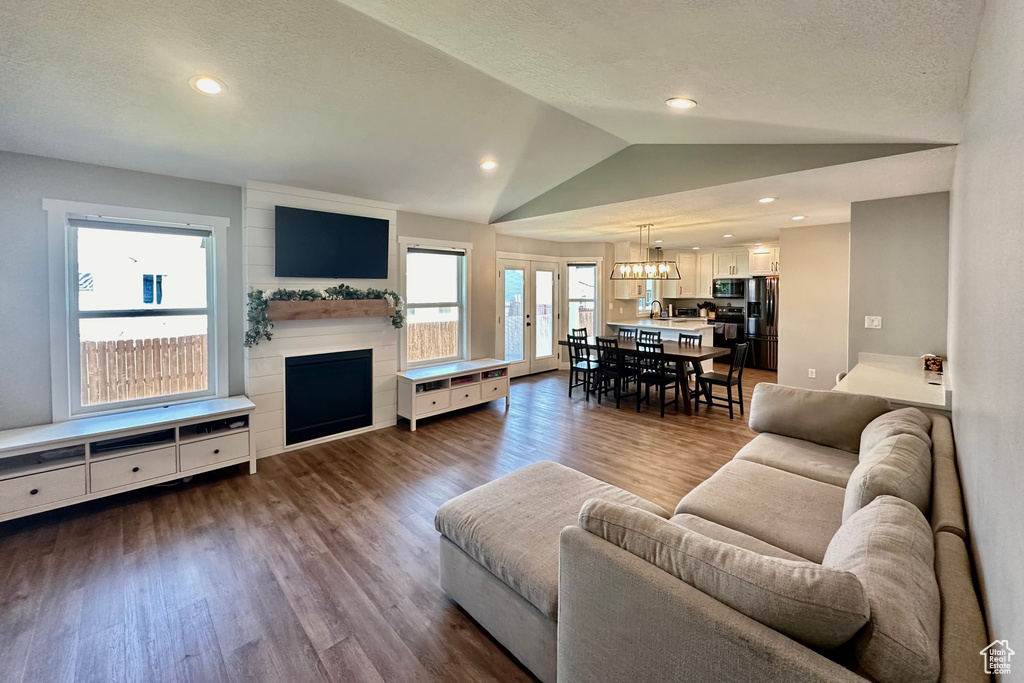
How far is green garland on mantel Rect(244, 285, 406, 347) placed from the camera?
3.90 metres

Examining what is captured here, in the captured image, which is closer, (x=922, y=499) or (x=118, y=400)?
(x=922, y=499)

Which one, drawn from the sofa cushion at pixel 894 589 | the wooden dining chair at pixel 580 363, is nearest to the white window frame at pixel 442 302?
the wooden dining chair at pixel 580 363

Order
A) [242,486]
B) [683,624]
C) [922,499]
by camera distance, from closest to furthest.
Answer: [683,624] < [922,499] < [242,486]

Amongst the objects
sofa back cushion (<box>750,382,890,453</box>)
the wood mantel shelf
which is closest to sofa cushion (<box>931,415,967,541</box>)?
sofa back cushion (<box>750,382,890,453</box>)

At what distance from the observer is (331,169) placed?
3879 mm

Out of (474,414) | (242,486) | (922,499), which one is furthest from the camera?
(474,414)

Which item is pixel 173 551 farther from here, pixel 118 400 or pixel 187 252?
pixel 187 252

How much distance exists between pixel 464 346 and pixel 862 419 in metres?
4.33

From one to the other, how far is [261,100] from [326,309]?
193 centimetres

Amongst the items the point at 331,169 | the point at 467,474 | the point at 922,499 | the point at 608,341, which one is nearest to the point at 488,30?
the point at 331,169

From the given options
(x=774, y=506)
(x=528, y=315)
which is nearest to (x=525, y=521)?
(x=774, y=506)

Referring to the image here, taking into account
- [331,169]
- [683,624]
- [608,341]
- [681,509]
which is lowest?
[681,509]

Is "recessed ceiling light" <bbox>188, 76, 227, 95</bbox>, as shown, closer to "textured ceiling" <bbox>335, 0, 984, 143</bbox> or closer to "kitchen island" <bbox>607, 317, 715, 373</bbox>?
"textured ceiling" <bbox>335, 0, 984, 143</bbox>

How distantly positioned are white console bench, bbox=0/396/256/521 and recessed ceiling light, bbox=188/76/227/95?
228 centimetres
